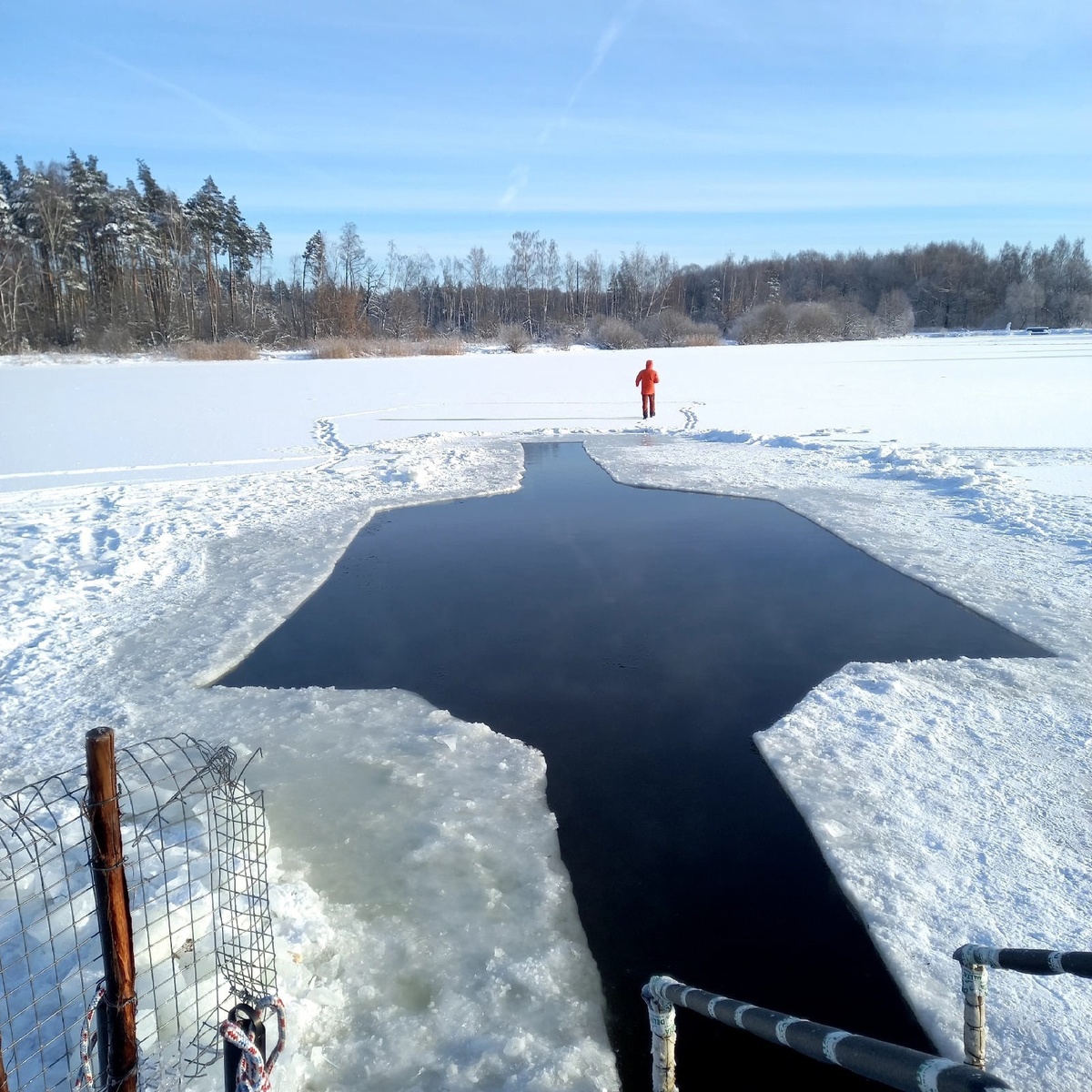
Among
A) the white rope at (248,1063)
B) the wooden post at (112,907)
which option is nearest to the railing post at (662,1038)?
the white rope at (248,1063)

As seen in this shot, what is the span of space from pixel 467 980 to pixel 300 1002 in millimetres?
564

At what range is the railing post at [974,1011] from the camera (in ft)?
6.64

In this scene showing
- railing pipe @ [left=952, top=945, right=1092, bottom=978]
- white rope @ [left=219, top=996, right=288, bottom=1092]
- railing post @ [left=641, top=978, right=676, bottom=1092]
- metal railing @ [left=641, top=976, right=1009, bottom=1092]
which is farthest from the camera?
railing post @ [left=641, top=978, right=676, bottom=1092]

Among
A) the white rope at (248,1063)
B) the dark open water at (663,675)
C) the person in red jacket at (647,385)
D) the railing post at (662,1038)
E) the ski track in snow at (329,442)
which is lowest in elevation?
the dark open water at (663,675)

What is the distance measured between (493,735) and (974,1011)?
8.90 feet

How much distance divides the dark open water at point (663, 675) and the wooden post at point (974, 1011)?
0.40 metres

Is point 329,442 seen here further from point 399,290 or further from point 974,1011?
point 399,290

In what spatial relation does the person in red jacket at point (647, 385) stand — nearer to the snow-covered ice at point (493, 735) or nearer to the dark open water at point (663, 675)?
the snow-covered ice at point (493, 735)

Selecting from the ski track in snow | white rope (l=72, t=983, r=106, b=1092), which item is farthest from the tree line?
white rope (l=72, t=983, r=106, b=1092)

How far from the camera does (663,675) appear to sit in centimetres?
511

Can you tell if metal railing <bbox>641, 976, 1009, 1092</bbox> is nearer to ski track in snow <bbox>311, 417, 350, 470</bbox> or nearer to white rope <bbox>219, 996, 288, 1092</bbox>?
white rope <bbox>219, 996, 288, 1092</bbox>

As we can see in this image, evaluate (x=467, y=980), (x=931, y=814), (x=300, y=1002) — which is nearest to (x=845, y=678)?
(x=931, y=814)

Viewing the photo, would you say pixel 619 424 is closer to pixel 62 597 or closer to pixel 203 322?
pixel 62 597

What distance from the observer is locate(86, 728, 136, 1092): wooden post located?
160 cm
